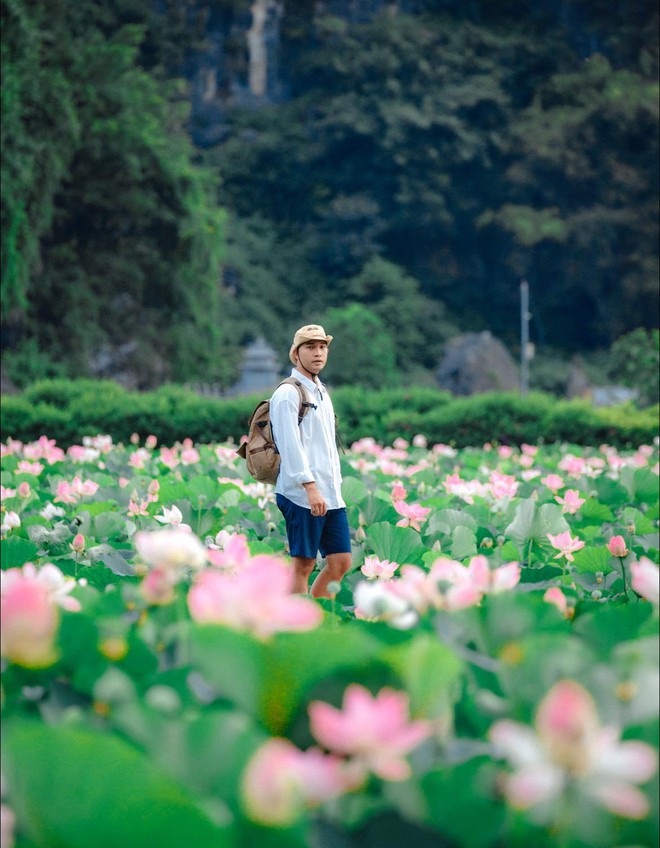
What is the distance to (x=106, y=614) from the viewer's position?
125 centimetres

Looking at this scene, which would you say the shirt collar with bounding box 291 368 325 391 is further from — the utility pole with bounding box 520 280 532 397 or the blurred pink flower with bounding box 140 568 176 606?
the utility pole with bounding box 520 280 532 397

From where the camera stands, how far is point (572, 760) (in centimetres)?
77

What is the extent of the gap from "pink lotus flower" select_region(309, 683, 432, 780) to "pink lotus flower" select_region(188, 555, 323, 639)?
0.58 ft

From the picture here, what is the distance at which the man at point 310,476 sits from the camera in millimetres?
3357

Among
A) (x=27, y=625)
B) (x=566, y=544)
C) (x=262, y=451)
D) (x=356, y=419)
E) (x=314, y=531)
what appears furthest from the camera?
(x=356, y=419)

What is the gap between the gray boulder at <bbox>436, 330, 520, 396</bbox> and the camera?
106 ft

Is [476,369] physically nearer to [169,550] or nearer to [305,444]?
[305,444]

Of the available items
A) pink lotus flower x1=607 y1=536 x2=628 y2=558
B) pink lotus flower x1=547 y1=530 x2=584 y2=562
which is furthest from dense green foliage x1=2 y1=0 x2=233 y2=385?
pink lotus flower x1=607 y1=536 x2=628 y2=558

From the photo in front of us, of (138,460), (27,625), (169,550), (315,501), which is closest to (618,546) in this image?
(315,501)

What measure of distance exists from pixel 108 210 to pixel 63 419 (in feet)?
42.1

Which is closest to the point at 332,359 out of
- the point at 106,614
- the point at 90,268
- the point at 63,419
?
the point at 90,268

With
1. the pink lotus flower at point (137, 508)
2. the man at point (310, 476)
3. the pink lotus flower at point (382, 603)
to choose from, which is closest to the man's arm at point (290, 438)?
the man at point (310, 476)

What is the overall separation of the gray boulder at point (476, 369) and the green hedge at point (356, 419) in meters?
19.8

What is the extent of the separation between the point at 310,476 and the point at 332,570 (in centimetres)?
31
